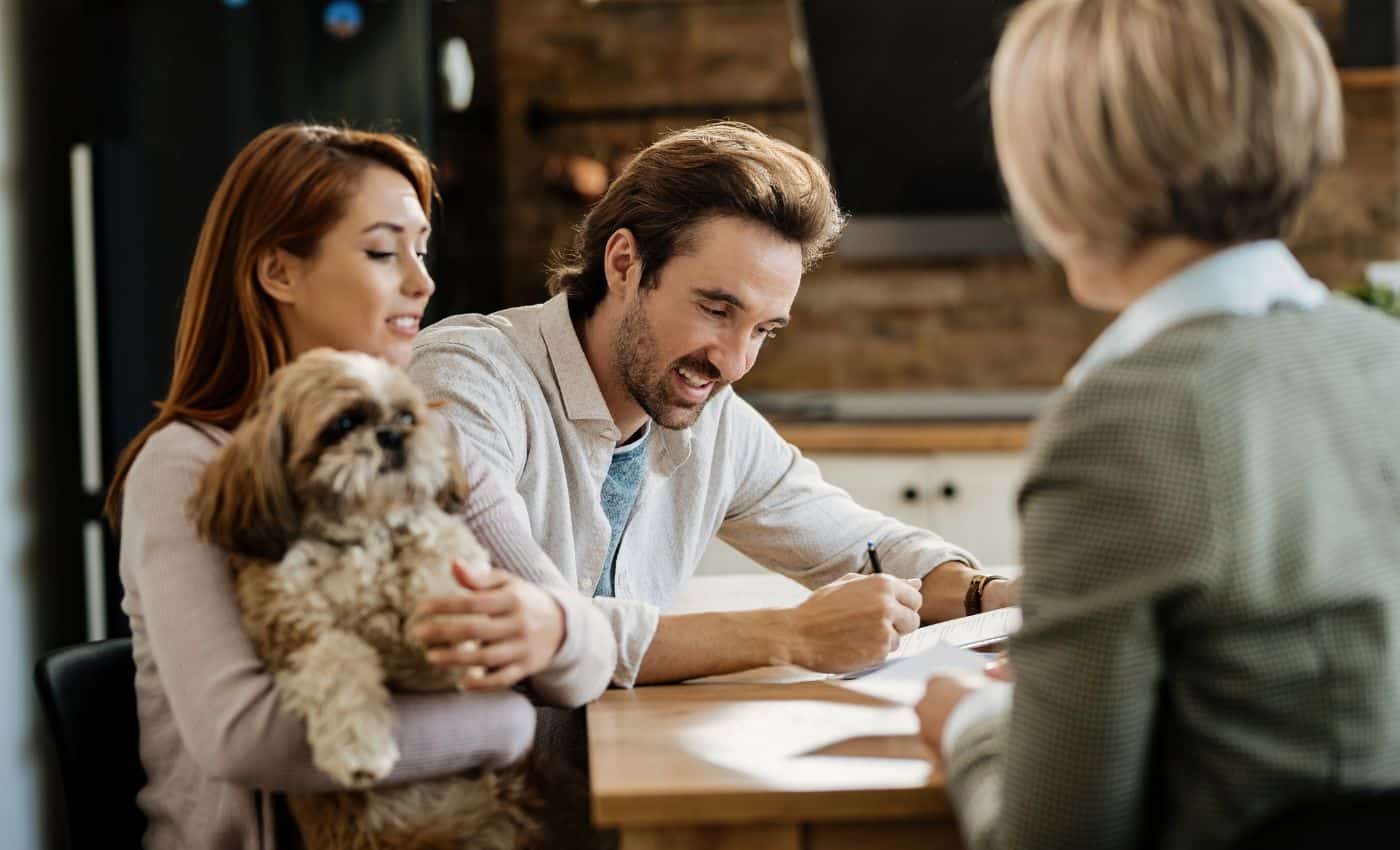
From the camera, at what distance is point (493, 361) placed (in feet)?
5.44

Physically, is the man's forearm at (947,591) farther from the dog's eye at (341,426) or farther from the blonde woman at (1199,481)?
the dog's eye at (341,426)

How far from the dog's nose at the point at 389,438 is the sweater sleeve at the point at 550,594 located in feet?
0.41

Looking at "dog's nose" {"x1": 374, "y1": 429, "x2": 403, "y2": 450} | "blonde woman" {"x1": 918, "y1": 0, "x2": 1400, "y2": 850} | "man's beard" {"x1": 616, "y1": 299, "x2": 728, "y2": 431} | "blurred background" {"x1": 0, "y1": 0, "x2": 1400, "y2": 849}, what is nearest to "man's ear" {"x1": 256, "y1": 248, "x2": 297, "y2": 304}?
"dog's nose" {"x1": 374, "y1": 429, "x2": 403, "y2": 450}

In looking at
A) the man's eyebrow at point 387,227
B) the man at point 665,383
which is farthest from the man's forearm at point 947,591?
the man's eyebrow at point 387,227

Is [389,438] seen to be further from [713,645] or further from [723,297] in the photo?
[723,297]

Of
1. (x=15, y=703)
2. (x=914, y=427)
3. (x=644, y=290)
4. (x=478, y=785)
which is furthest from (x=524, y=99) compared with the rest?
(x=478, y=785)

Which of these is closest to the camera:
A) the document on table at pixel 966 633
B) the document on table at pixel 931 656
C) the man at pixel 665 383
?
the document on table at pixel 931 656

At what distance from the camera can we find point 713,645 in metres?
1.43

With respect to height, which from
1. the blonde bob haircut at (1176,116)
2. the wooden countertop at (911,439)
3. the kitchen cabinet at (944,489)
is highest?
the blonde bob haircut at (1176,116)

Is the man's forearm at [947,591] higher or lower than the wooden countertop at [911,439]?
higher

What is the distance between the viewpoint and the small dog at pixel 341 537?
1012mm

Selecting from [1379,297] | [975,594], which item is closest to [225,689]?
[975,594]

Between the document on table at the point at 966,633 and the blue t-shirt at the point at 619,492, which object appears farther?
the blue t-shirt at the point at 619,492

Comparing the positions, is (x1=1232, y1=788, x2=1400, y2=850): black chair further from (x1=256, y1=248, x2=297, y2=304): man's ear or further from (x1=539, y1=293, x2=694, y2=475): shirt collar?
(x1=539, y1=293, x2=694, y2=475): shirt collar
